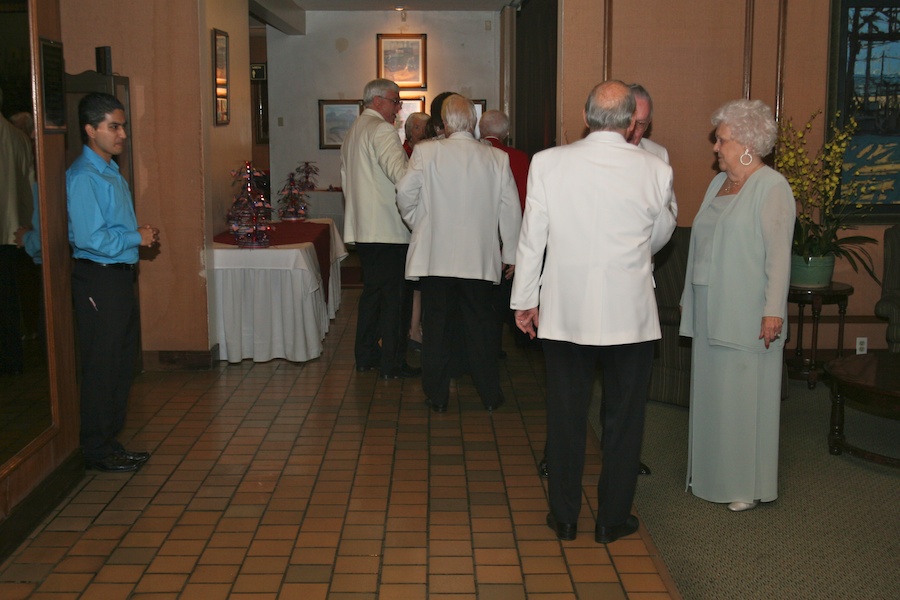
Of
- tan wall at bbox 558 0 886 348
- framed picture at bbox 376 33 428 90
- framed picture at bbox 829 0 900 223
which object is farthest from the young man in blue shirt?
framed picture at bbox 376 33 428 90

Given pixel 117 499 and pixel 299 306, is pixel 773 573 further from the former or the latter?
pixel 299 306

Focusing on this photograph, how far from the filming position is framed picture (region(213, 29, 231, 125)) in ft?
22.4

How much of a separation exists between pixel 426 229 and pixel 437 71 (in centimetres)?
789

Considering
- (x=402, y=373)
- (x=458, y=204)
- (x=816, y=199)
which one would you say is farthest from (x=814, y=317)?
(x=402, y=373)

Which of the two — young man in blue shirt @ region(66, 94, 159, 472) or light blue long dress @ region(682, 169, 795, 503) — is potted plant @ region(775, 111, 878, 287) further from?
young man in blue shirt @ region(66, 94, 159, 472)

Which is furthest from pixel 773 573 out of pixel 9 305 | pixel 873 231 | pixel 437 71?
pixel 437 71

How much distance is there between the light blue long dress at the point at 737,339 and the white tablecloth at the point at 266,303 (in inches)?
122

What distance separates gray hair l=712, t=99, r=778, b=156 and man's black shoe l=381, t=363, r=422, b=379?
122 inches

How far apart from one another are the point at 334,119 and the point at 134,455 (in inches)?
355

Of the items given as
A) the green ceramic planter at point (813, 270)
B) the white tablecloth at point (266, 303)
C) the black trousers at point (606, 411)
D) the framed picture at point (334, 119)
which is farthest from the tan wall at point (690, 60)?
the framed picture at point (334, 119)

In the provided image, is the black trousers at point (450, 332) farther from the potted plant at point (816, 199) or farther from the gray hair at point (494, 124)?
the potted plant at point (816, 199)

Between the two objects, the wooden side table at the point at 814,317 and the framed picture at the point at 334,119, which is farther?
the framed picture at the point at 334,119

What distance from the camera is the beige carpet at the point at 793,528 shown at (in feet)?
11.5

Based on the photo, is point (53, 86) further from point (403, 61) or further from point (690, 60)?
point (403, 61)
